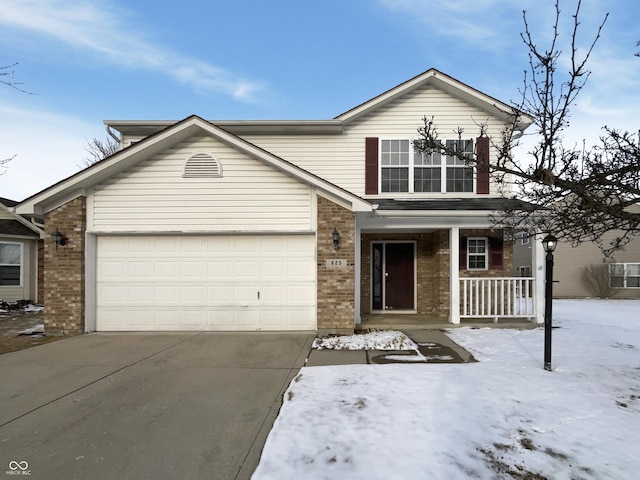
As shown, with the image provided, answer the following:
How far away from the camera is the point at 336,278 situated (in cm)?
779

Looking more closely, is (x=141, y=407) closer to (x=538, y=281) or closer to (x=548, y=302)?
(x=548, y=302)

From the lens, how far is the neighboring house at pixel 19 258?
12.9m

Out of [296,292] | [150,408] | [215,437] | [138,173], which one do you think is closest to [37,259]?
[138,173]

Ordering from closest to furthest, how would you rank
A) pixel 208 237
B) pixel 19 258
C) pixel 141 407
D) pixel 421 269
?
pixel 141 407 → pixel 208 237 → pixel 421 269 → pixel 19 258

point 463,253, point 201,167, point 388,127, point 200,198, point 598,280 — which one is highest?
point 388,127

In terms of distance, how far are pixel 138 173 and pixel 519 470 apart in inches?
340

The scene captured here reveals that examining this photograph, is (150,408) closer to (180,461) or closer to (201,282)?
(180,461)

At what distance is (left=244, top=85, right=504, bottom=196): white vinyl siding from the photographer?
10156 millimetres

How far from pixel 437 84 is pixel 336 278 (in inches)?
266

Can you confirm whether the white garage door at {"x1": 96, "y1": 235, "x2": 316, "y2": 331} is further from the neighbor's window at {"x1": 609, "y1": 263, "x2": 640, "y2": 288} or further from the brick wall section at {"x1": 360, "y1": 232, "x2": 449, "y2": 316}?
the neighbor's window at {"x1": 609, "y1": 263, "x2": 640, "y2": 288}

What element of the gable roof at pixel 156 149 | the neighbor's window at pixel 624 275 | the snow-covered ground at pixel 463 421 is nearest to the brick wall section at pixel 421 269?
the gable roof at pixel 156 149

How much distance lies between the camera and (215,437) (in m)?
3.38

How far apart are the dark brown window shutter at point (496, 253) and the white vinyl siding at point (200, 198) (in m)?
5.27

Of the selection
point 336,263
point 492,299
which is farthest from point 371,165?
point 492,299
